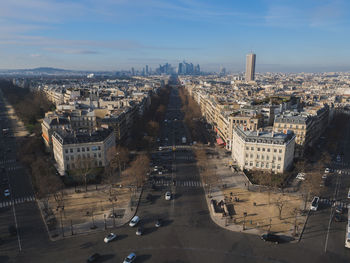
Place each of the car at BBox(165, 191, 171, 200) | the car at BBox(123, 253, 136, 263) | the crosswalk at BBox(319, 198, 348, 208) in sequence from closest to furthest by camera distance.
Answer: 1. the car at BBox(123, 253, 136, 263)
2. the crosswalk at BBox(319, 198, 348, 208)
3. the car at BBox(165, 191, 171, 200)

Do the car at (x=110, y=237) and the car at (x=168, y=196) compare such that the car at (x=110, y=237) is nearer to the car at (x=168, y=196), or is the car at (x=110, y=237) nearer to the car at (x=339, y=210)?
the car at (x=168, y=196)

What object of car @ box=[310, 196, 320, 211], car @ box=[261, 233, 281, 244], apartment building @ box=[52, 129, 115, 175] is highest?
apartment building @ box=[52, 129, 115, 175]

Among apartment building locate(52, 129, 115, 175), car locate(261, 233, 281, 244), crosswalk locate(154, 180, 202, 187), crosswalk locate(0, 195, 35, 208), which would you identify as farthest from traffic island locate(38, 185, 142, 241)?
car locate(261, 233, 281, 244)

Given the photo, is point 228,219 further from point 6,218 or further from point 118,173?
point 6,218

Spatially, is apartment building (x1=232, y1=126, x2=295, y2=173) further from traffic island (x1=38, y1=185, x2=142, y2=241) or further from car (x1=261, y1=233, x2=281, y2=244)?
traffic island (x1=38, y1=185, x2=142, y2=241)

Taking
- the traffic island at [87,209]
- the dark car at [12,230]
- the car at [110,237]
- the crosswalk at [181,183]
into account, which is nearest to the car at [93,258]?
the car at [110,237]

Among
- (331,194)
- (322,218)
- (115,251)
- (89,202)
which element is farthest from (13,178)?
(331,194)
